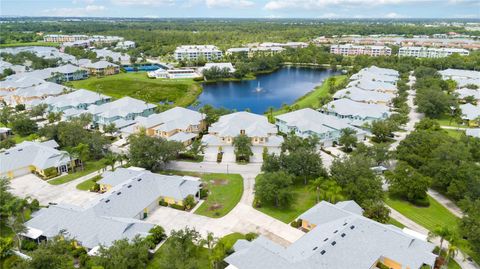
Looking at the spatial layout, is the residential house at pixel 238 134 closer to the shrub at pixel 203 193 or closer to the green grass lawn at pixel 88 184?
the shrub at pixel 203 193

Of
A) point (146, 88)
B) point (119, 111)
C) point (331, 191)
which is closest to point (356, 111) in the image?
point (331, 191)

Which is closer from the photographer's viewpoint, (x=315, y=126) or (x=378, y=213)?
(x=378, y=213)

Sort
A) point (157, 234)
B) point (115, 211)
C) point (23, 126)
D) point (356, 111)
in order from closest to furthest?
point (157, 234)
point (115, 211)
point (23, 126)
point (356, 111)

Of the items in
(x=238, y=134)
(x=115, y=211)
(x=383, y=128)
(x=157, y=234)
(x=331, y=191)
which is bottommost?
(x=157, y=234)

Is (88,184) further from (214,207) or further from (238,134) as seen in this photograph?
(238,134)

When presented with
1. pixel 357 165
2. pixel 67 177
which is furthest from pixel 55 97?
pixel 357 165

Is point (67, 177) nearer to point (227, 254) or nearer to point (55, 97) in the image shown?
point (227, 254)
